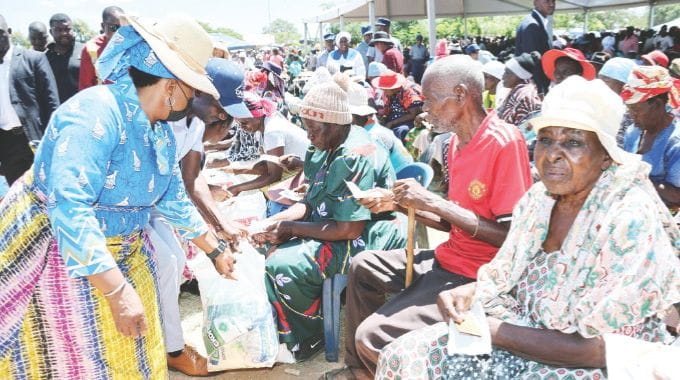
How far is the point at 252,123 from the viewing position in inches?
173

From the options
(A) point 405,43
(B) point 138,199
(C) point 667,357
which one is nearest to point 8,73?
(B) point 138,199

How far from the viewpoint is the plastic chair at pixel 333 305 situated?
3.08 meters

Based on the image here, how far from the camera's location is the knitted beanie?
306cm

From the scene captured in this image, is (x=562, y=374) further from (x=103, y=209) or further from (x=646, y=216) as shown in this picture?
(x=103, y=209)

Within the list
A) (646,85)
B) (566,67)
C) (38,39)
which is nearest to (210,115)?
(646,85)

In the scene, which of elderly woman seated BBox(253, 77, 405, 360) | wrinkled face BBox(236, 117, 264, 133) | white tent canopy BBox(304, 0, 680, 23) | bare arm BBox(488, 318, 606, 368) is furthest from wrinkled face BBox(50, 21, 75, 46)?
white tent canopy BBox(304, 0, 680, 23)

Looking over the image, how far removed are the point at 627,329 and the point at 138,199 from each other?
1.70 metres

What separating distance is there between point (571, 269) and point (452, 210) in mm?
606

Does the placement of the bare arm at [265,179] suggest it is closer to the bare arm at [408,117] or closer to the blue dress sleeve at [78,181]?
the blue dress sleeve at [78,181]

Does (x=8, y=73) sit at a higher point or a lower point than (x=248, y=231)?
higher

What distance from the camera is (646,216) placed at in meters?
1.66

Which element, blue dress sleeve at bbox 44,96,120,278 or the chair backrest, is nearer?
blue dress sleeve at bbox 44,96,120,278

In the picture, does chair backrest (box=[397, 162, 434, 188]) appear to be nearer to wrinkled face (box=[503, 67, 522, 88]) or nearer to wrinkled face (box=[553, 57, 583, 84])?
wrinkled face (box=[553, 57, 583, 84])

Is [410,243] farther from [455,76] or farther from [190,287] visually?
[190,287]
